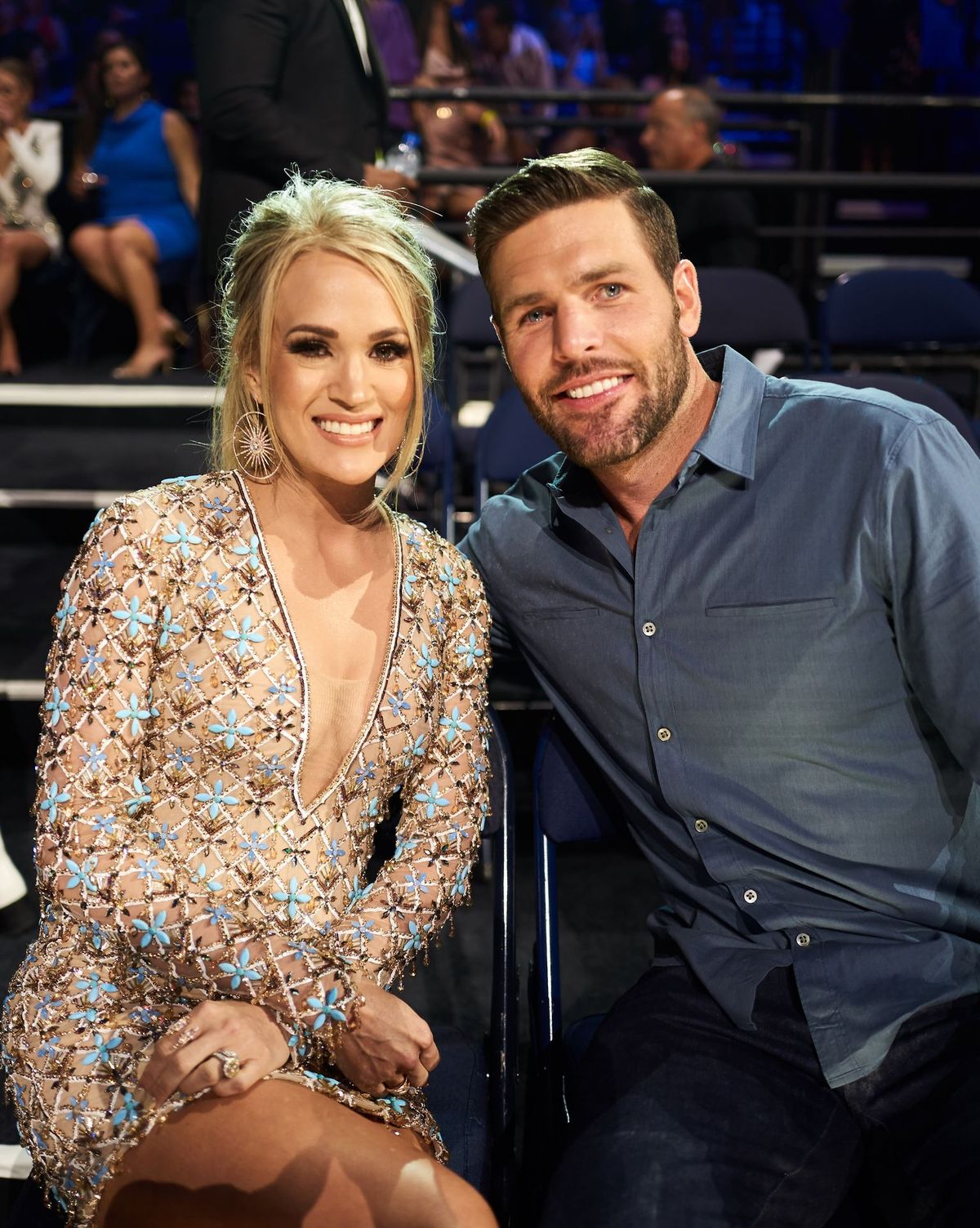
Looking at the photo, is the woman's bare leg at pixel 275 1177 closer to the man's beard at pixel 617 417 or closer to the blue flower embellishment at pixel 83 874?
the blue flower embellishment at pixel 83 874

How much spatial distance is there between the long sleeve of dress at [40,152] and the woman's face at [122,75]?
45 centimetres

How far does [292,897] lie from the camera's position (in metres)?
1.58

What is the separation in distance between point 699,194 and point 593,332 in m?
3.47

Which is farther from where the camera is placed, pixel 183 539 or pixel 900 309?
pixel 900 309

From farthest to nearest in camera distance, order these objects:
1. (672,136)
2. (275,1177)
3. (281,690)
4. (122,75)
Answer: (122,75)
(672,136)
(281,690)
(275,1177)

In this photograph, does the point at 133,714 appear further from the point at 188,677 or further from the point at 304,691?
the point at 304,691

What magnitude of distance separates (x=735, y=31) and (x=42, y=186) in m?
4.65

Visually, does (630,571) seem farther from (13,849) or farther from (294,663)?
(13,849)

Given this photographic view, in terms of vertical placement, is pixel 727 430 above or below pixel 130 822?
above

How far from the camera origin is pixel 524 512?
6.40ft

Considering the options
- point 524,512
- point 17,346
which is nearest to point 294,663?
point 524,512

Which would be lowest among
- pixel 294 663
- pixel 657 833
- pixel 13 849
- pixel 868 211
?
pixel 13 849

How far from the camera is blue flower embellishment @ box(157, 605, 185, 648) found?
1581 millimetres

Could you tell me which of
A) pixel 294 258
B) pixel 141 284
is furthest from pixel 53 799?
pixel 141 284
